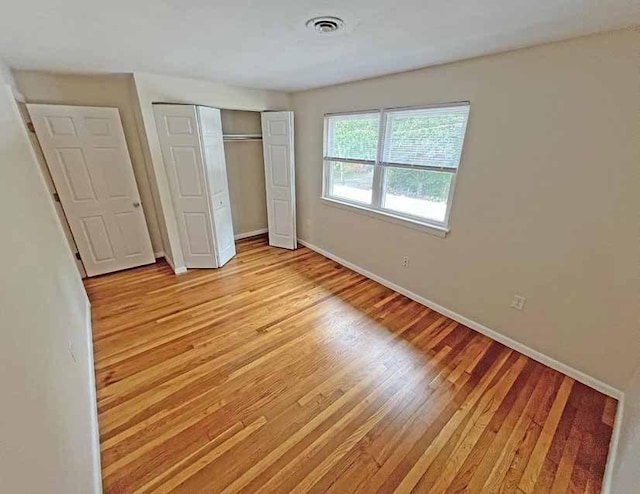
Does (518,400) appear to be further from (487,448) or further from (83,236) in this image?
(83,236)

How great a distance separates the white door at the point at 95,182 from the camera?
2.89 meters

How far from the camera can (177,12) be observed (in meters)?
1.40

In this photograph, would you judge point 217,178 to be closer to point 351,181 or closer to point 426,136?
point 351,181

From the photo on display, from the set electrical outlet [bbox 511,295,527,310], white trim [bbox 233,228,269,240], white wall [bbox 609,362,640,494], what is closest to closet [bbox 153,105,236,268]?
white trim [bbox 233,228,269,240]

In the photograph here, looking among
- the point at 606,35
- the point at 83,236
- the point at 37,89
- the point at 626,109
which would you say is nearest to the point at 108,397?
the point at 83,236

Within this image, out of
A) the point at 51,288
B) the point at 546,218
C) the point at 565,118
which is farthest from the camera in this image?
the point at 546,218

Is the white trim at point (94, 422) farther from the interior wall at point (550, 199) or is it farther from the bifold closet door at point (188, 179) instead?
the interior wall at point (550, 199)

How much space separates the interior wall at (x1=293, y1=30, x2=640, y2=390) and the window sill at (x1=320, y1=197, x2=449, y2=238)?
80 millimetres

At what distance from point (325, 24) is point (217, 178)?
239cm

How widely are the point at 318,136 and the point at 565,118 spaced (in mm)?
2585

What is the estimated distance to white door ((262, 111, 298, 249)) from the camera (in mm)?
3752

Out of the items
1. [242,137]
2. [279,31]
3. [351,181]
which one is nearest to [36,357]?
[279,31]

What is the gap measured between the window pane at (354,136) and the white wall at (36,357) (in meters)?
2.88

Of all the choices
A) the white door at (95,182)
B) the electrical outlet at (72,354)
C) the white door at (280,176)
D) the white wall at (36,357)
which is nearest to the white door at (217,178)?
the white door at (280,176)
